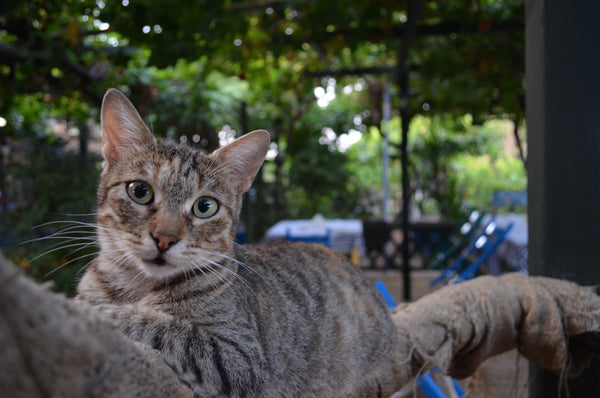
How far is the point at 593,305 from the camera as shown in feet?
4.33

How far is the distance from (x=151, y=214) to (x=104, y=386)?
0.53 m

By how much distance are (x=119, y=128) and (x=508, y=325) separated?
121 cm

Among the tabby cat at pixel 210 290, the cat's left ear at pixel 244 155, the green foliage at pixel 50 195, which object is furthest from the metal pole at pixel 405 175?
the cat's left ear at pixel 244 155

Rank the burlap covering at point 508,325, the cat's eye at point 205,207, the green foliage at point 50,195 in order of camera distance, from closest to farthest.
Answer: the cat's eye at point 205,207, the burlap covering at point 508,325, the green foliage at point 50,195

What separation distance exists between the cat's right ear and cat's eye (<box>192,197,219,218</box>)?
0.63 feet

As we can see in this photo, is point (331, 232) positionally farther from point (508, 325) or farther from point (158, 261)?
point (158, 261)

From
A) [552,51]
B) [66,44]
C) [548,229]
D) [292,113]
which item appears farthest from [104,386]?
[292,113]

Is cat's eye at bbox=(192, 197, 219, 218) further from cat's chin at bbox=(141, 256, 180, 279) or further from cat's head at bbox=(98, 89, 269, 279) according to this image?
cat's chin at bbox=(141, 256, 180, 279)

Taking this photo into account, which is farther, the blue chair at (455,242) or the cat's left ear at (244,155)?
the blue chair at (455,242)

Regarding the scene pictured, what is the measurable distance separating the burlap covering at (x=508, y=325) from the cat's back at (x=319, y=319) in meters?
0.10

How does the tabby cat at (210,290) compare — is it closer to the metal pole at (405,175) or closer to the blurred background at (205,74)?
the blurred background at (205,74)

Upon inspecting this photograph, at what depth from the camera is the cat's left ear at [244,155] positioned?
4.08 feet

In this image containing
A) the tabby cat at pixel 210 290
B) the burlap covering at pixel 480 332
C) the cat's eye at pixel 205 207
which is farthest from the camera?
the cat's eye at pixel 205 207

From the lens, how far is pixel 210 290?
1.04m
